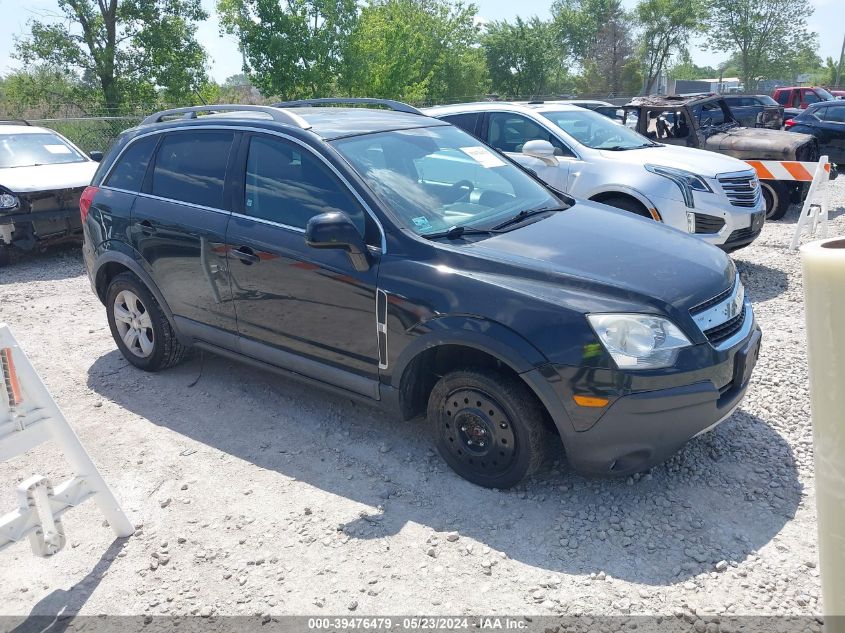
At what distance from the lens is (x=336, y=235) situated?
11.6 ft

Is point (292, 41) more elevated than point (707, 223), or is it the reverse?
point (292, 41)

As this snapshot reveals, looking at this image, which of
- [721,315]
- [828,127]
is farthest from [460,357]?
[828,127]

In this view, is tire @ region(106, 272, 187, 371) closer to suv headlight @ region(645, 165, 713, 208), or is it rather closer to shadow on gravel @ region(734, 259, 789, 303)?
suv headlight @ region(645, 165, 713, 208)

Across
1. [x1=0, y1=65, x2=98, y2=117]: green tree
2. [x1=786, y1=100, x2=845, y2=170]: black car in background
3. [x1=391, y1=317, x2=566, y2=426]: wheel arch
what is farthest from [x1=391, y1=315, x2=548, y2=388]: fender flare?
[x1=0, y1=65, x2=98, y2=117]: green tree

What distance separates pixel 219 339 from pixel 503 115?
4848mm

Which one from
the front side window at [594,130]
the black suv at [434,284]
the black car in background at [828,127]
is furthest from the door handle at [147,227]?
the black car in background at [828,127]

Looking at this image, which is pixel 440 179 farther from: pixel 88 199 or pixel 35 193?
pixel 35 193

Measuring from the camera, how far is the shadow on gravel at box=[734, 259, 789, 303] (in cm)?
673

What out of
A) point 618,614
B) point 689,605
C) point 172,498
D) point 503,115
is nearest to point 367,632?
point 618,614

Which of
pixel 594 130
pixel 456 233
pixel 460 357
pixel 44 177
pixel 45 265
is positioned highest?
pixel 594 130

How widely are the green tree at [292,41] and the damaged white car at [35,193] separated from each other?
10146 mm

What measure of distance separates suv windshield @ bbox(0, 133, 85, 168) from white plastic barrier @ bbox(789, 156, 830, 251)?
31.2ft

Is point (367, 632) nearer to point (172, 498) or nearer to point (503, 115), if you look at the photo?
point (172, 498)

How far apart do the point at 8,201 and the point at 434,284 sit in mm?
7169
